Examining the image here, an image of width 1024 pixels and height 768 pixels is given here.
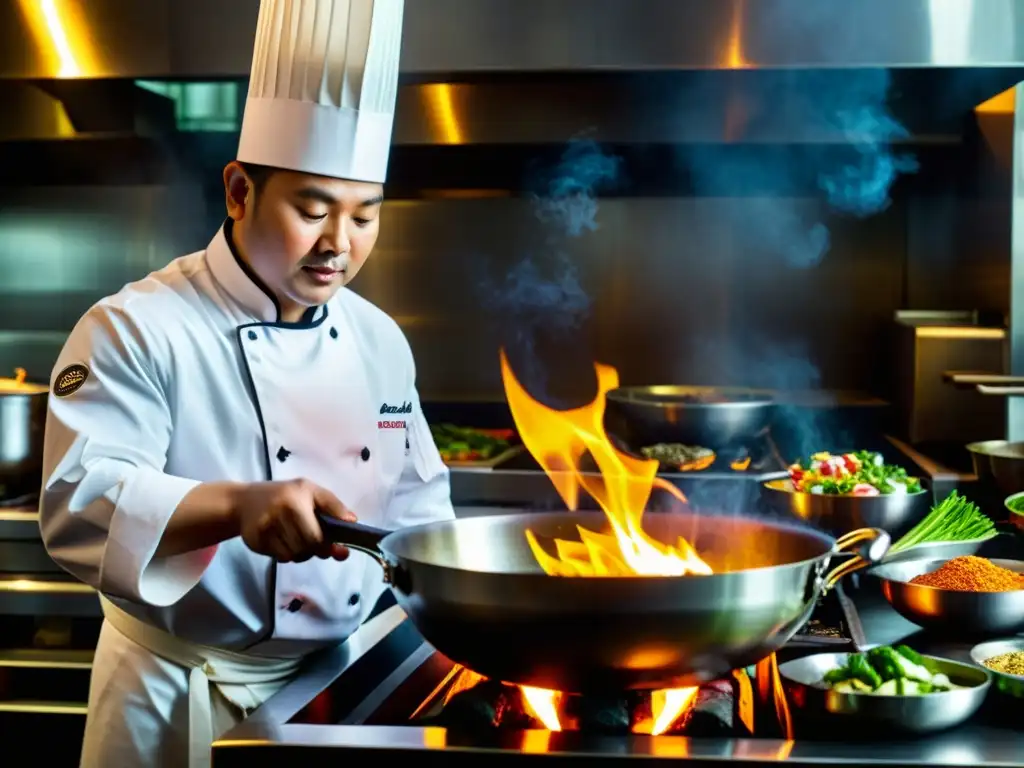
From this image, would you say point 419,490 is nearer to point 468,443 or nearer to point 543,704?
point 543,704

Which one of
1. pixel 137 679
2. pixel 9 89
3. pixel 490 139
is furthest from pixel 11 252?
pixel 137 679

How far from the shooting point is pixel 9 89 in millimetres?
3635

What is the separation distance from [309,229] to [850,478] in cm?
122

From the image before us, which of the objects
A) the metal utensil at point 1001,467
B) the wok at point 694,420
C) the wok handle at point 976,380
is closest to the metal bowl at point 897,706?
the metal utensil at point 1001,467

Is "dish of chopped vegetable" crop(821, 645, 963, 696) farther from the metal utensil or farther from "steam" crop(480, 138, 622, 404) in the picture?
"steam" crop(480, 138, 622, 404)

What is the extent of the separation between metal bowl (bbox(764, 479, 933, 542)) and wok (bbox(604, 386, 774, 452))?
0.91 m

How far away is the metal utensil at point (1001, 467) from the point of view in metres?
2.27

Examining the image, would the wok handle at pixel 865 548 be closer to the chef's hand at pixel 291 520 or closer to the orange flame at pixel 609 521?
the orange flame at pixel 609 521

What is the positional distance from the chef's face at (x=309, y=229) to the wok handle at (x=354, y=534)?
1.76 ft

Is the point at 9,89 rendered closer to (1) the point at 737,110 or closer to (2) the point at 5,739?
(2) the point at 5,739

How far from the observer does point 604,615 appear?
1.08 m

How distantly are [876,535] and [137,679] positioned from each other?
1.10m

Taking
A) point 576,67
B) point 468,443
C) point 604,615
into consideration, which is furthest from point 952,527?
point 468,443

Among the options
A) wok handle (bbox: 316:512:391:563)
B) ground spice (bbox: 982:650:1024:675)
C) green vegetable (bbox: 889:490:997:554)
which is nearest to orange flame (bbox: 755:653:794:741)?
ground spice (bbox: 982:650:1024:675)
